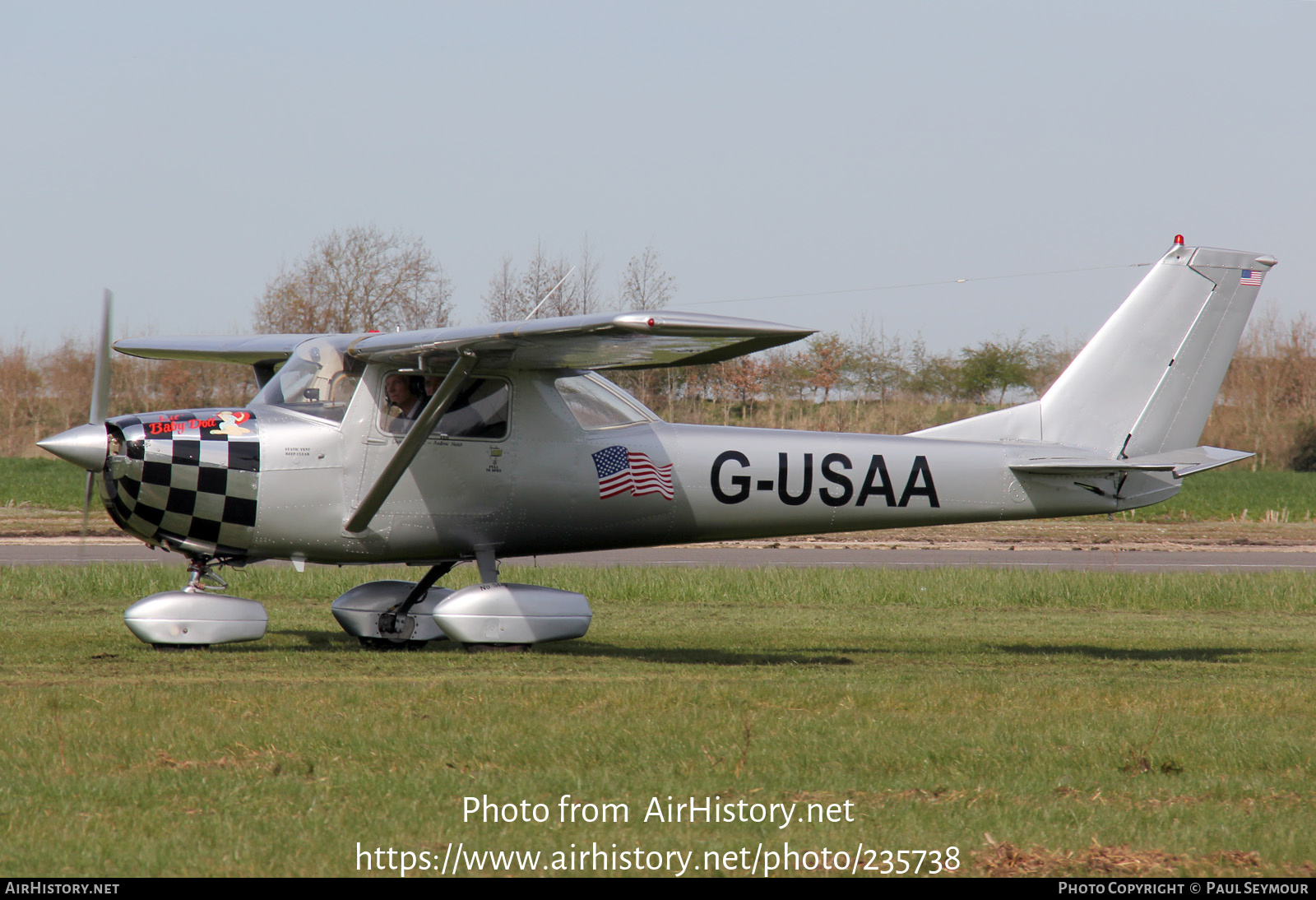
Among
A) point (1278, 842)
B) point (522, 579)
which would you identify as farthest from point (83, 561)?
point (1278, 842)

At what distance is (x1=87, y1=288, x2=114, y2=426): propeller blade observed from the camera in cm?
958

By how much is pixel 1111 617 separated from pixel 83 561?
597 inches

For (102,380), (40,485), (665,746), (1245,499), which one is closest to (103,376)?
(102,380)

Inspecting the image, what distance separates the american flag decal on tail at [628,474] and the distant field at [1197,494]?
24.6 meters

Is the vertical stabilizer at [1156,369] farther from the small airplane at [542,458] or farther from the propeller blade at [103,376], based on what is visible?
the propeller blade at [103,376]

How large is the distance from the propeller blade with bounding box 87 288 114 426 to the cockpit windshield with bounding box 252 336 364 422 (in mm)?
1168

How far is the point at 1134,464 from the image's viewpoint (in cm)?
1103

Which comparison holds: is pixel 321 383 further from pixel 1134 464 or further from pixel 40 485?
pixel 40 485

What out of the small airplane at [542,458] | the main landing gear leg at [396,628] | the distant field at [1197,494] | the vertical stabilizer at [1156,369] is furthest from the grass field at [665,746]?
the distant field at [1197,494]

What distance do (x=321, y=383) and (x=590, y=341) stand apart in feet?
8.01

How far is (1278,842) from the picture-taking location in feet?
14.8

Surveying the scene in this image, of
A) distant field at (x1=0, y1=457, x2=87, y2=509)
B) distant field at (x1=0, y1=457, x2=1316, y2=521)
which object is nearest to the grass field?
distant field at (x1=0, y1=457, x2=87, y2=509)

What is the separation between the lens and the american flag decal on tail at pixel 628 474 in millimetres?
10359

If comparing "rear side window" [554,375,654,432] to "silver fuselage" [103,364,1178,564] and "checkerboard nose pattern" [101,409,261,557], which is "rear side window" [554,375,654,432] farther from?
"checkerboard nose pattern" [101,409,261,557]
